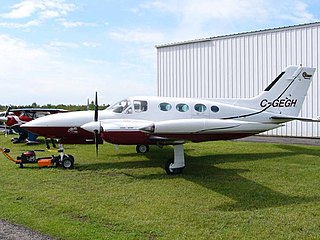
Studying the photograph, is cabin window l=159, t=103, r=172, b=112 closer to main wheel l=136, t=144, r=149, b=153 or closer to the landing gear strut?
the landing gear strut

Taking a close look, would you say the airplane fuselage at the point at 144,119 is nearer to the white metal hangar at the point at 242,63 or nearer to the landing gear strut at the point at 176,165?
the landing gear strut at the point at 176,165

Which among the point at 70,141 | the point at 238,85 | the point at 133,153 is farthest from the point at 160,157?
the point at 238,85

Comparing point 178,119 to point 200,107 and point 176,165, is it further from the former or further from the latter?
point 176,165

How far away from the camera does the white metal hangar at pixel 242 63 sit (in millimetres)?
22250

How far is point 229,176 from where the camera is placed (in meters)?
11.1

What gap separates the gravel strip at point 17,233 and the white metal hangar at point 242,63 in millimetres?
19175

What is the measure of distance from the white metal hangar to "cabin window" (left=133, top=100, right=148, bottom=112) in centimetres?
1292

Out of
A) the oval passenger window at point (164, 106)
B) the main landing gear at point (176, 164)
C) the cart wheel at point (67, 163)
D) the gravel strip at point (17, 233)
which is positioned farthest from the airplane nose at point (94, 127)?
the gravel strip at point (17, 233)

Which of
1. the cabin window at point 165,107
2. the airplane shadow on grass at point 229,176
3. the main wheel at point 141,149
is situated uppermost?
the cabin window at point 165,107

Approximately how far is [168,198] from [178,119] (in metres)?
5.12

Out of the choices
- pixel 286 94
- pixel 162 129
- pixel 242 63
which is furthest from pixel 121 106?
pixel 242 63

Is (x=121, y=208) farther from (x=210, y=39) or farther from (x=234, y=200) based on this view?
(x=210, y=39)

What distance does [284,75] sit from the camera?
15.5 m

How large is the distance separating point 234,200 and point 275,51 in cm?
1742
